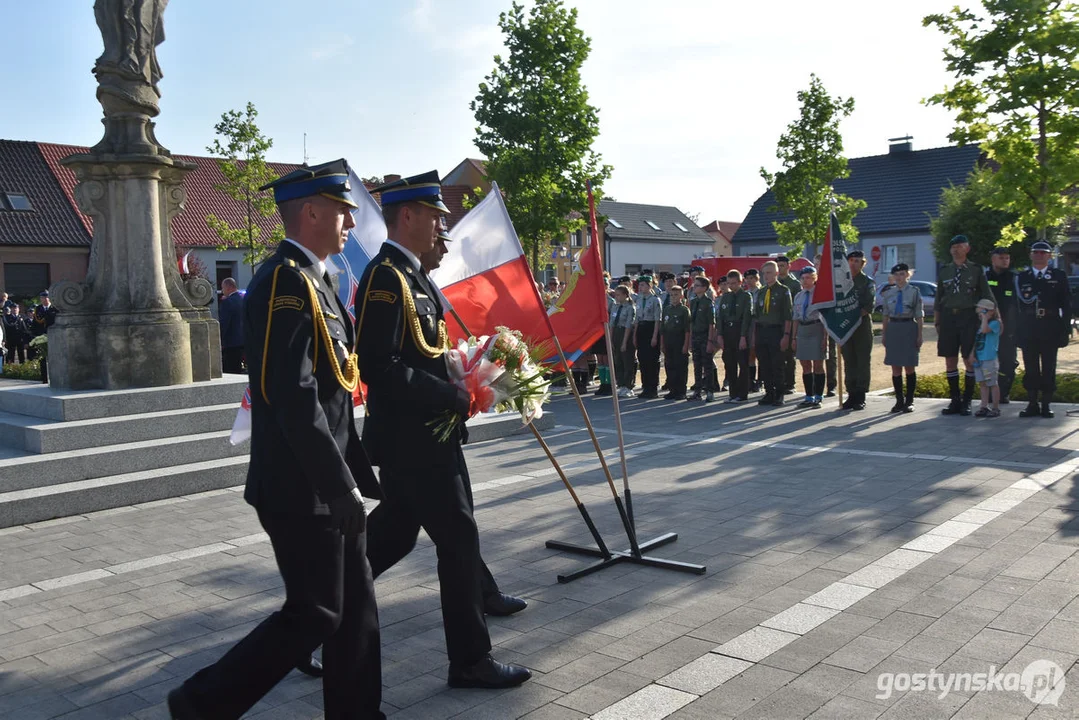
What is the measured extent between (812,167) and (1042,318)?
21382 mm

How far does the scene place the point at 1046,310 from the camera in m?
11.4

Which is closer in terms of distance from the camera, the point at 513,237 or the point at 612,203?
the point at 513,237

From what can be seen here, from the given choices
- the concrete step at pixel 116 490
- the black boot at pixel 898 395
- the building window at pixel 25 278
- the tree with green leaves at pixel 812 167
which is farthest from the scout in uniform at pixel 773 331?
the building window at pixel 25 278

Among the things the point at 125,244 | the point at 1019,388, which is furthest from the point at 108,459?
the point at 1019,388

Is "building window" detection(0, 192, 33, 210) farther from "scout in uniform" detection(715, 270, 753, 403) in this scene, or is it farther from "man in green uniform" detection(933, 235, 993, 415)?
"man in green uniform" detection(933, 235, 993, 415)

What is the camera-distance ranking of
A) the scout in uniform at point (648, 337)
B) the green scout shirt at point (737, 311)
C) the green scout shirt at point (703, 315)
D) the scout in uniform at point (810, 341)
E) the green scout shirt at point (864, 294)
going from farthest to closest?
the scout in uniform at point (648, 337) < the green scout shirt at point (703, 315) < the green scout shirt at point (737, 311) < the scout in uniform at point (810, 341) < the green scout shirt at point (864, 294)

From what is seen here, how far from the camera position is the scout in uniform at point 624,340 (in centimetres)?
1667

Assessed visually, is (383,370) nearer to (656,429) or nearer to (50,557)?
(50,557)

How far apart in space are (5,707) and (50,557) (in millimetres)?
2701

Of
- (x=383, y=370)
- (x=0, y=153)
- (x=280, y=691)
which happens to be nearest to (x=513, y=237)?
(x=383, y=370)

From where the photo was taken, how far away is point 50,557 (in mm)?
6516

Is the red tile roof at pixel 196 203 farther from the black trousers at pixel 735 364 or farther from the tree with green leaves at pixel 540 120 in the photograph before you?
the black trousers at pixel 735 364

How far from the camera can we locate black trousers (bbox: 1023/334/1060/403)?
37.2ft

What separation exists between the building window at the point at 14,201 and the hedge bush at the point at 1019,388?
A: 39490 millimetres
